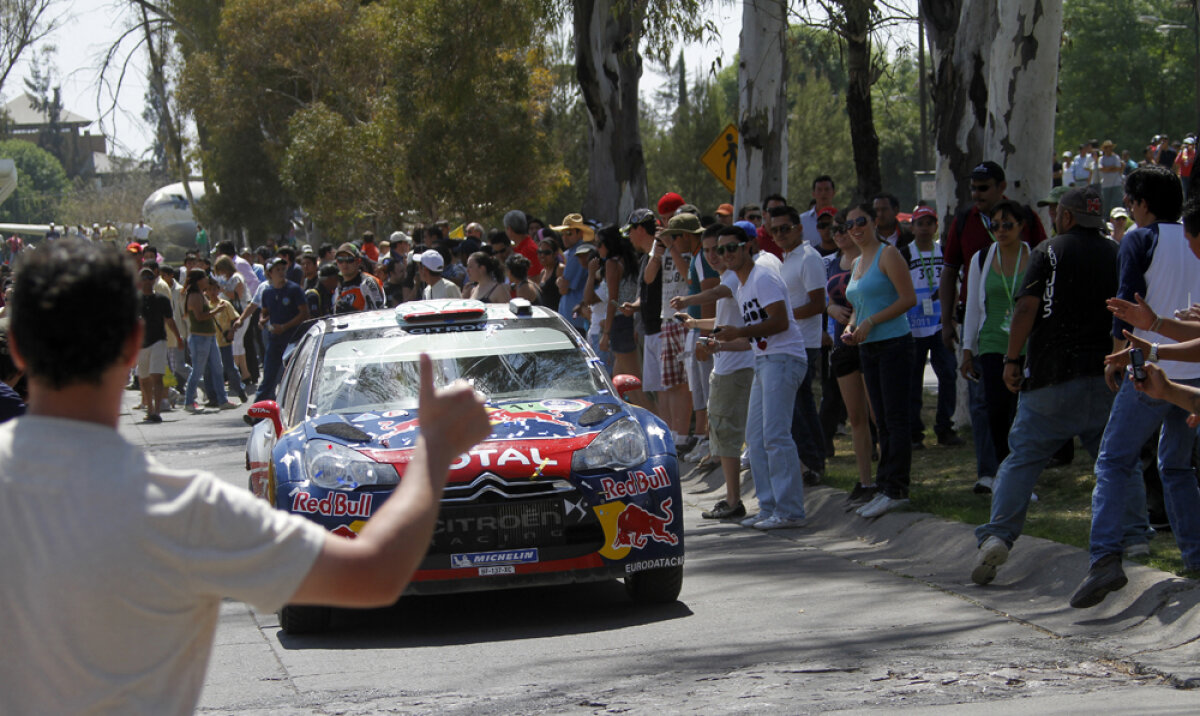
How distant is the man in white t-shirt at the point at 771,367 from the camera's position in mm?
9617

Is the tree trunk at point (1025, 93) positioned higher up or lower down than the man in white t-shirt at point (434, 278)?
higher up

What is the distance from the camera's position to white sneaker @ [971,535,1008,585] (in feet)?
24.3

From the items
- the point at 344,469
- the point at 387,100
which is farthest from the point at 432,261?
the point at 387,100

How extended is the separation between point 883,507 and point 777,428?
2.84 ft

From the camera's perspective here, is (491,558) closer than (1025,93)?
Yes

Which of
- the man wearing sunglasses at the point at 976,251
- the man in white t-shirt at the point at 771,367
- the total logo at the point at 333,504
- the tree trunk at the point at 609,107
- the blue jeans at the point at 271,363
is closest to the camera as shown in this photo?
the total logo at the point at 333,504

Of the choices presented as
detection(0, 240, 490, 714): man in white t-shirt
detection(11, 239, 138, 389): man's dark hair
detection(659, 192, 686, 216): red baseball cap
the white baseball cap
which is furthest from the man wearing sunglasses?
detection(11, 239, 138, 389): man's dark hair

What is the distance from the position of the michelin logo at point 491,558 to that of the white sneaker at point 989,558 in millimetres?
2373

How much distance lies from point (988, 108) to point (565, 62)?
106 feet

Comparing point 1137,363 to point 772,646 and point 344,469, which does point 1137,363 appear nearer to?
point 772,646

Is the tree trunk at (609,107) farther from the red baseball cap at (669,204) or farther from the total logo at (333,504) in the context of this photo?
the total logo at (333,504)

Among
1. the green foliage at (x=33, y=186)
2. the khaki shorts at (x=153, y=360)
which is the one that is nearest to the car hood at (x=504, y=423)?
the khaki shorts at (x=153, y=360)

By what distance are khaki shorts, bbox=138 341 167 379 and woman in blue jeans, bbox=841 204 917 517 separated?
540 inches

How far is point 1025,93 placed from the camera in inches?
454
